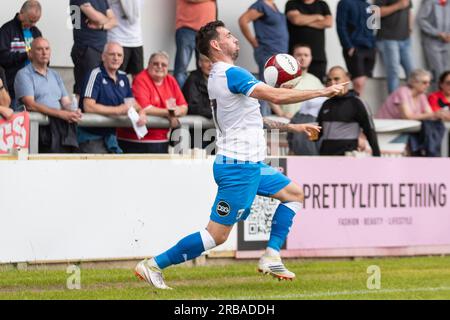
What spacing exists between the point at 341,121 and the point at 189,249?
16.9ft

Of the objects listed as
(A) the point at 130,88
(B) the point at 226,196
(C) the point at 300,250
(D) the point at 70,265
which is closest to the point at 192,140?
(A) the point at 130,88

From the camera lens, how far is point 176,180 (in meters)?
12.9

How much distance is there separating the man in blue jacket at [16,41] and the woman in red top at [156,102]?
4.63 feet

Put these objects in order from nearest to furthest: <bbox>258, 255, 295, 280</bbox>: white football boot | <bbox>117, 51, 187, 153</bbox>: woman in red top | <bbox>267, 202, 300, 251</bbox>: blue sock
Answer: <bbox>258, 255, 295, 280</bbox>: white football boot → <bbox>267, 202, 300, 251</bbox>: blue sock → <bbox>117, 51, 187, 153</bbox>: woman in red top

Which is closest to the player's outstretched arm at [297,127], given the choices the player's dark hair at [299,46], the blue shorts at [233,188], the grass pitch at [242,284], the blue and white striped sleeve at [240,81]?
the blue shorts at [233,188]

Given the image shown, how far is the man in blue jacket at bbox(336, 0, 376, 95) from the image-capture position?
16.7m

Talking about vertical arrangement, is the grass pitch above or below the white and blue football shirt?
below

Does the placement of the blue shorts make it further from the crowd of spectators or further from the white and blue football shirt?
the crowd of spectators

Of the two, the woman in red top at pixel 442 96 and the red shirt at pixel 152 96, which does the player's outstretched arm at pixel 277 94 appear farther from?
the woman in red top at pixel 442 96

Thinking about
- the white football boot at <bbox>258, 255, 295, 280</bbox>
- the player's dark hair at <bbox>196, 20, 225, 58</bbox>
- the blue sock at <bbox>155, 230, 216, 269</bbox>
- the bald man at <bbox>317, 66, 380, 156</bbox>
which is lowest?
the white football boot at <bbox>258, 255, 295, 280</bbox>

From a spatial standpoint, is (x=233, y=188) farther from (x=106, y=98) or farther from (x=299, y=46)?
(x=299, y=46)

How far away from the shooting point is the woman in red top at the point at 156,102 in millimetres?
13914

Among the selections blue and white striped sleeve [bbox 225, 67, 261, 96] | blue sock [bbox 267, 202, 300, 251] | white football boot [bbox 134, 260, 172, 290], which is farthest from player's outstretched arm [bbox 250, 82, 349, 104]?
white football boot [bbox 134, 260, 172, 290]

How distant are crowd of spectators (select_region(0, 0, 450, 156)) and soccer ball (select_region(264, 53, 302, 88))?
336 centimetres
